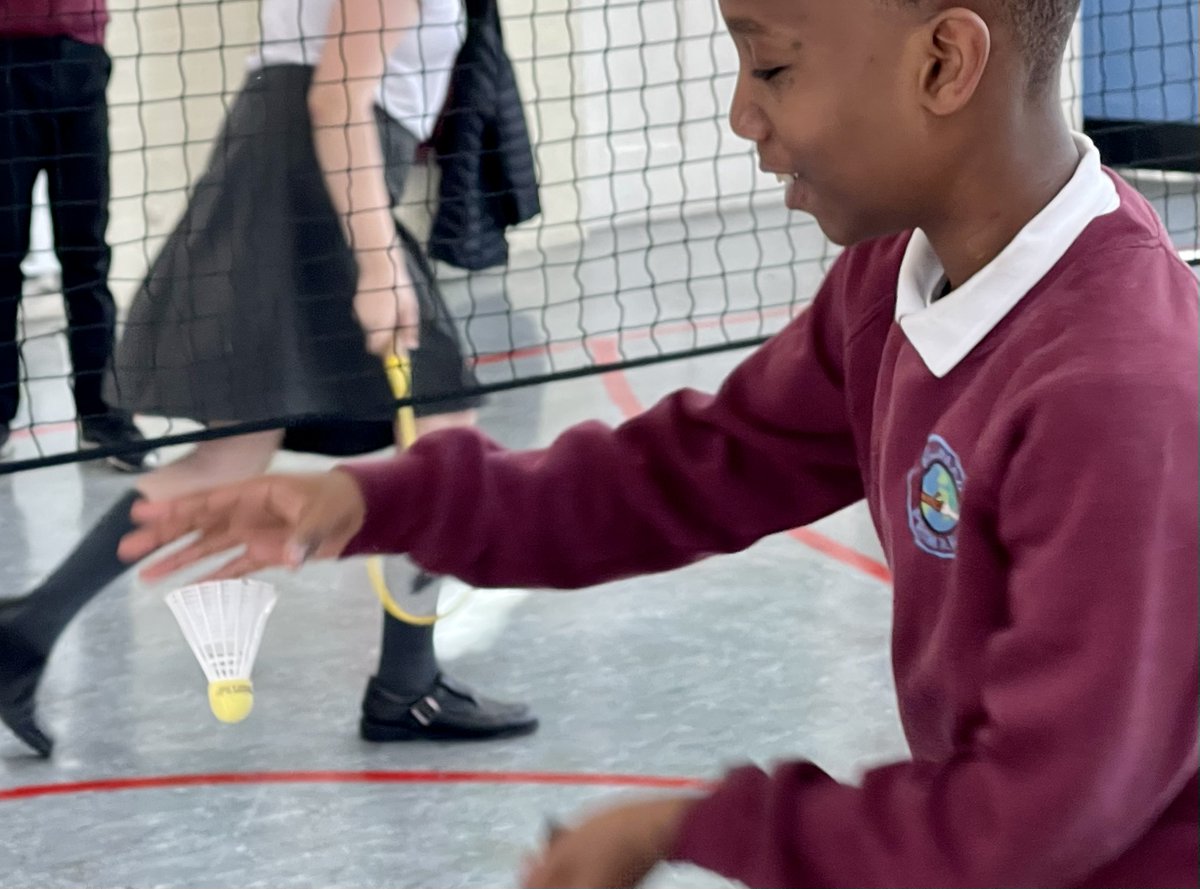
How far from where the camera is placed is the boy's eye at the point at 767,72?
0.89 m

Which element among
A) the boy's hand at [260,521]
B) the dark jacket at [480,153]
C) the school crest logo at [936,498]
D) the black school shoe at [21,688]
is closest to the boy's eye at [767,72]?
the school crest logo at [936,498]

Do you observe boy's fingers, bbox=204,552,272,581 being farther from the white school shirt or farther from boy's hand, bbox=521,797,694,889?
the white school shirt

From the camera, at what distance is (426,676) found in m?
2.16

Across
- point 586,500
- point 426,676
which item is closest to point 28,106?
point 426,676

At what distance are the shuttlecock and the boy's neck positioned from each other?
1.48m

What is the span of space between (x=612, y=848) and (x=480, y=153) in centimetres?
151

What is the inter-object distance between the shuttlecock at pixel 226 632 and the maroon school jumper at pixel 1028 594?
1.17 m

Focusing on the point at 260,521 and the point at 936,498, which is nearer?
the point at 936,498

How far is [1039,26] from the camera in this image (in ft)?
2.85

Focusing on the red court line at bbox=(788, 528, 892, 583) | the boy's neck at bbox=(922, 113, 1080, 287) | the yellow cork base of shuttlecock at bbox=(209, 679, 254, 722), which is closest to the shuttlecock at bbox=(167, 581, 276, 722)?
the yellow cork base of shuttlecock at bbox=(209, 679, 254, 722)

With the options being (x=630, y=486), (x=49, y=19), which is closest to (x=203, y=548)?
(x=630, y=486)

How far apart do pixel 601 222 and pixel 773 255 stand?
69cm

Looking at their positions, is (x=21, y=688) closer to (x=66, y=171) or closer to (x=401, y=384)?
(x=401, y=384)

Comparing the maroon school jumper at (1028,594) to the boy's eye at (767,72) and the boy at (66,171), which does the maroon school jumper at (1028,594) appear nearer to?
the boy's eye at (767,72)
